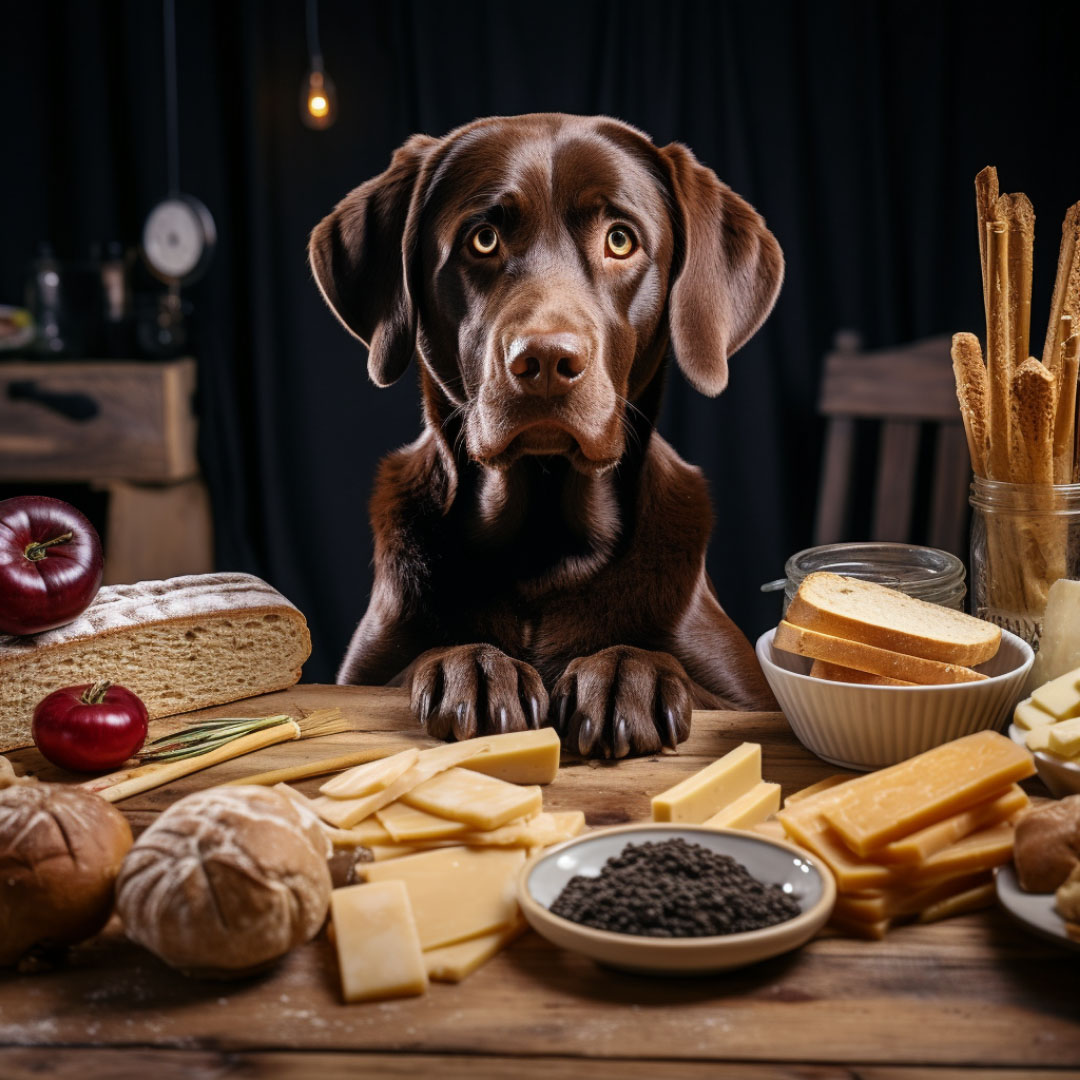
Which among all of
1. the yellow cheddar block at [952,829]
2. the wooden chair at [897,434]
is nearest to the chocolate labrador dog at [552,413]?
the yellow cheddar block at [952,829]

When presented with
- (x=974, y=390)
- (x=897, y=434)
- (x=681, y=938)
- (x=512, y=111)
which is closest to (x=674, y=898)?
(x=681, y=938)

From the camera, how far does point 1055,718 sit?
1189 mm

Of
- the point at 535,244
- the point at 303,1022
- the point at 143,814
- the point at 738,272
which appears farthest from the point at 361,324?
the point at 303,1022

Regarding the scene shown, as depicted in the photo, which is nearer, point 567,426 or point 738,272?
point 567,426

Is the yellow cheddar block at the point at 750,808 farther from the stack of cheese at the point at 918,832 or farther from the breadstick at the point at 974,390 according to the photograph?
the breadstick at the point at 974,390

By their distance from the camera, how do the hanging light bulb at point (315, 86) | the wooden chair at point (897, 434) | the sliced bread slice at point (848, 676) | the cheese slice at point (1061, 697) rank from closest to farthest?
the cheese slice at point (1061, 697) → the sliced bread slice at point (848, 676) → the hanging light bulb at point (315, 86) → the wooden chair at point (897, 434)

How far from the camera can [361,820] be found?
112cm

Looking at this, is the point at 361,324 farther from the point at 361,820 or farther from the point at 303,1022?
the point at 303,1022

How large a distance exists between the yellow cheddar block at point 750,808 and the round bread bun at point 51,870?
527 millimetres

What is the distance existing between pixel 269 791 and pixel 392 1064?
0.26 m

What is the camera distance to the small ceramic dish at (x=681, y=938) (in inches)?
34.3

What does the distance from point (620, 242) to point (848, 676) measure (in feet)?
2.10

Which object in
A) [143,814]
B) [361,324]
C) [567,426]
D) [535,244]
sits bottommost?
[143,814]

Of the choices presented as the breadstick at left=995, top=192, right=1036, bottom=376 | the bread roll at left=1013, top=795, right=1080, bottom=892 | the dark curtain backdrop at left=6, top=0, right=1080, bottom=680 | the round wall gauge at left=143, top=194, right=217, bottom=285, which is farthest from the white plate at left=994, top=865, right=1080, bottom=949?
the round wall gauge at left=143, top=194, right=217, bottom=285
